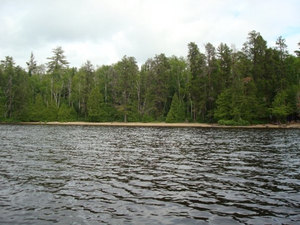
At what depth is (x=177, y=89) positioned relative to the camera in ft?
279

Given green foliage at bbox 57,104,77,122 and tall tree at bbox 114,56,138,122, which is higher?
tall tree at bbox 114,56,138,122

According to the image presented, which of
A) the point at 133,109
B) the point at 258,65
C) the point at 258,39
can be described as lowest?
the point at 133,109

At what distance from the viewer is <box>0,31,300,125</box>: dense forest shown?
6291 centimetres

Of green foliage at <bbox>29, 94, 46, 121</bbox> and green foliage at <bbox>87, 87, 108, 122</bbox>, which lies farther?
green foliage at <bbox>87, 87, 108, 122</bbox>

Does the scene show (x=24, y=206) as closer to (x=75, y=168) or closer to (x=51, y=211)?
(x=51, y=211)

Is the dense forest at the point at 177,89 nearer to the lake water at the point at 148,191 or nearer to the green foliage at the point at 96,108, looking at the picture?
the green foliage at the point at 96,108

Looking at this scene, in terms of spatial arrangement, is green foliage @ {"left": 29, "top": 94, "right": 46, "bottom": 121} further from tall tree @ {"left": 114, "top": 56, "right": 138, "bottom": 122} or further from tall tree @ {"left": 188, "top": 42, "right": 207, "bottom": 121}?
tall tree @ {"left": 188, "top": 42, "right": 207, "bottom": 121}

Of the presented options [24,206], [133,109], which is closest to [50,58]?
[133,109]

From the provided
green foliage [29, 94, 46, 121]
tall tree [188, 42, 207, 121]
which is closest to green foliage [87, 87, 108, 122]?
green foliage [29, 94, 46, 121]

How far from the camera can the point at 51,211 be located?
8086 mm

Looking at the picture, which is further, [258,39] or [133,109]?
[133,109]

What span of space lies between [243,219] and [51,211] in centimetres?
562

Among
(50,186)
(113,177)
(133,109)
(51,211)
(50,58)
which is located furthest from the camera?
(50,58)

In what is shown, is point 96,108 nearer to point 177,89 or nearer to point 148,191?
point 177,89
